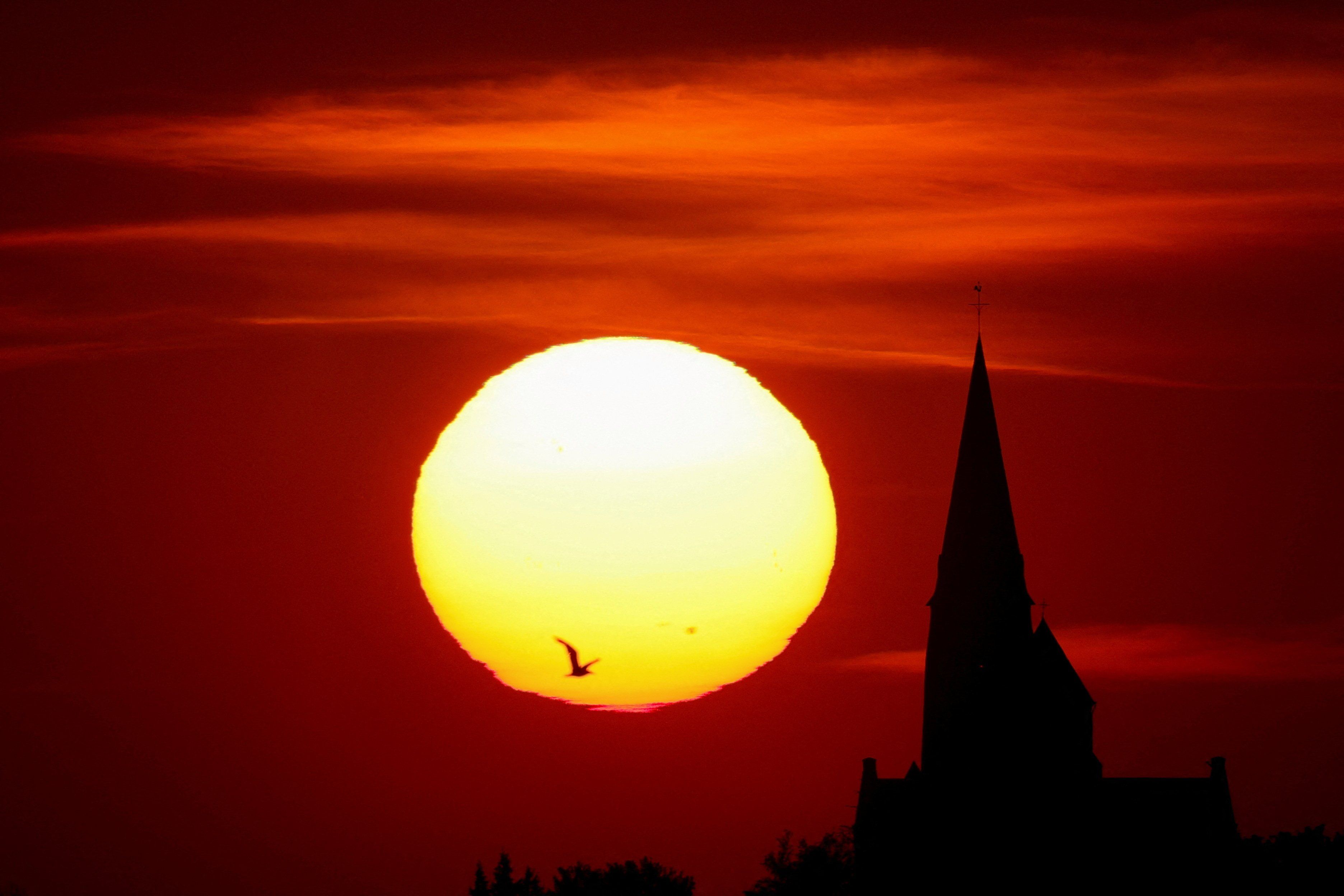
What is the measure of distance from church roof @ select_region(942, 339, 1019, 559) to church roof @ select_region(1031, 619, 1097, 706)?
3133mm

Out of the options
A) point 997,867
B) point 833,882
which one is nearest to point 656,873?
point 833,882

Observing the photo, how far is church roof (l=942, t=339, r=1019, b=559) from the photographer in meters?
78.9

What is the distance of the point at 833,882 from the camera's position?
10750 centimetres

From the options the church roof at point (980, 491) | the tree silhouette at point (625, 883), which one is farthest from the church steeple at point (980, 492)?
the tree silhouette at point (625, 883)

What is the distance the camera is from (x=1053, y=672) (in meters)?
78.0

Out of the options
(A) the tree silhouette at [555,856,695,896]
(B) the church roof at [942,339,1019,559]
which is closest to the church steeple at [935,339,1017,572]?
(B) the church roof at [942,339,1019,559]

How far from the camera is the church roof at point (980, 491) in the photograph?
78938mm

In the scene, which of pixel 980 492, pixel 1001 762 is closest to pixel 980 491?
pixel 980 492

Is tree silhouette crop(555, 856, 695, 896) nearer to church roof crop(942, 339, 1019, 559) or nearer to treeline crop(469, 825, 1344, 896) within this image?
treeline crop(469, 825, 1344, 896)

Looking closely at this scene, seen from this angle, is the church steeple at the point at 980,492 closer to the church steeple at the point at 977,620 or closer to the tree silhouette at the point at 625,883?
the church steeple at the point at 977,620

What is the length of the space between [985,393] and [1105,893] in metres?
17.7

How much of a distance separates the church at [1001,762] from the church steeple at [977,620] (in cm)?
5

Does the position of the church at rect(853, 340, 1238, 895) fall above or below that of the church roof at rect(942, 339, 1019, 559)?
below

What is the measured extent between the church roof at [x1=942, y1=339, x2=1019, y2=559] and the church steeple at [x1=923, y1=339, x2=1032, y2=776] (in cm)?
3
